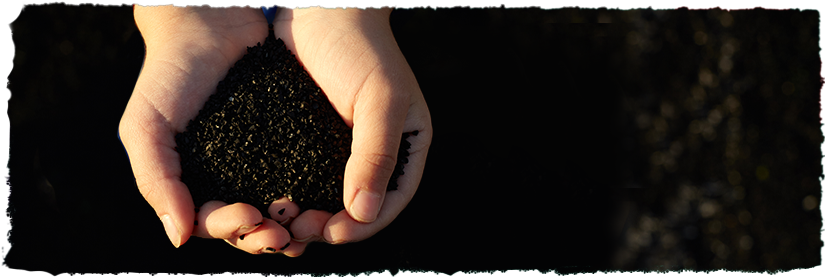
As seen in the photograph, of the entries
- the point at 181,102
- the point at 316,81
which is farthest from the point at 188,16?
the point at 316,81

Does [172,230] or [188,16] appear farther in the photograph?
[188,16]

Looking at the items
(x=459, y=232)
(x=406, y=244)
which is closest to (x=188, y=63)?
(x=406, y=244)

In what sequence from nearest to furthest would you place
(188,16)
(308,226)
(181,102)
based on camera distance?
(308,226) < (181,102) < (188,16)

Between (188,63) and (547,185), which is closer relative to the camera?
(188,63)

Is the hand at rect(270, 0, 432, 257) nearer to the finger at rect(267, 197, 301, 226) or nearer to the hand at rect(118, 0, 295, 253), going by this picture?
the finger at rect(267, 197, 301, 226)

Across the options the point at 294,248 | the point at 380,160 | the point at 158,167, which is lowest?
the point at 294,248

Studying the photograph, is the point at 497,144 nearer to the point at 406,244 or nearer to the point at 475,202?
the point at 475,202

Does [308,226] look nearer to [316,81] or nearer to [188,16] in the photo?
[316,81]
